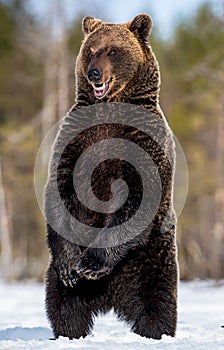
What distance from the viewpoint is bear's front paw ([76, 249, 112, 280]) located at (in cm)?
488

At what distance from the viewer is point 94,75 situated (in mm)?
5098

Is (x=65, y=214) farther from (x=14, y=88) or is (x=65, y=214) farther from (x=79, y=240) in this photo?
(x=14, y=88)

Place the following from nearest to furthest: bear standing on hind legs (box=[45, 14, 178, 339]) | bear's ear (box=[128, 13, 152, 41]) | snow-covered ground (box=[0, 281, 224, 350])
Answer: snow-covered ground (box=[0, 281, 224, 350])
bear standing on hind legs (box=[45, 14, 178, 339])
bear's ear (box=[128, 13, 152, 41])

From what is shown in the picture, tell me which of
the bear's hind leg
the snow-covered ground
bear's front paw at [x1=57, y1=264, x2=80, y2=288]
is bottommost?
the snow-covered ground

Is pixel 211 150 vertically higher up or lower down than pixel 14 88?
lower down

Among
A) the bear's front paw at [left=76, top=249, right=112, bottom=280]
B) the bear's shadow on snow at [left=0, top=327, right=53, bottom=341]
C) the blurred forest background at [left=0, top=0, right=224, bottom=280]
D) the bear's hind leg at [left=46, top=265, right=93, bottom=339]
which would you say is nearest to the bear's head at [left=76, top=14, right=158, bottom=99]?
the bear's front paw at [left=76, top=249, right=112, bottom=280]

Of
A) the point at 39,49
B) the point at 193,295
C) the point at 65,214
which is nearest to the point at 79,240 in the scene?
the point at 65,214

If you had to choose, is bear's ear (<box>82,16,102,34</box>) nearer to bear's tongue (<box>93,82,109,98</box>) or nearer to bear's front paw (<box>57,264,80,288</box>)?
bear's tongue (<box>93,82,109,98</box>)

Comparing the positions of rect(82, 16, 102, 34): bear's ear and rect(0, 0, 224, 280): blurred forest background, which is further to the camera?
rect(0, 0, 224, 280): blurred forest background

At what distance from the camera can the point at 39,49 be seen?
21.8 meters

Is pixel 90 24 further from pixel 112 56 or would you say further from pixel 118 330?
pixel 118 330

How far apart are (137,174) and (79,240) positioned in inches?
26.3

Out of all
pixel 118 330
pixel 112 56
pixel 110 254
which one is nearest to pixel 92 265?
pixel 110 254

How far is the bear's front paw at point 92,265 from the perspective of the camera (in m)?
4.88
